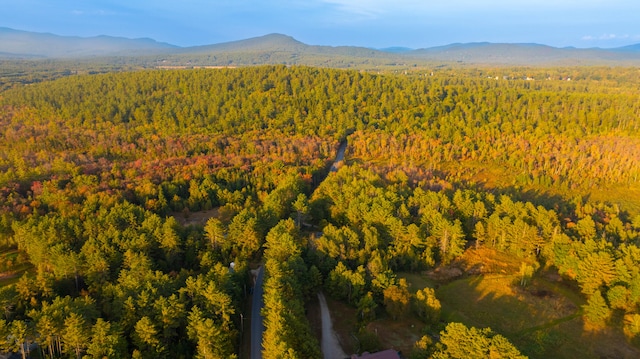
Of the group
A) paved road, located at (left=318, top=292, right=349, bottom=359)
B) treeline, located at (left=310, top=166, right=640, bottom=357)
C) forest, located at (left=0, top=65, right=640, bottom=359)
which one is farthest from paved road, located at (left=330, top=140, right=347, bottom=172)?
paved road, located at (left=318, top=292, right=349, bottom=359)

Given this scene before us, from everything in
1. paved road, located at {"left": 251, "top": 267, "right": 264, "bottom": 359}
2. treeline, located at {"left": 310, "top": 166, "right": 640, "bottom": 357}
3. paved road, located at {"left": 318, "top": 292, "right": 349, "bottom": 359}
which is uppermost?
treeline, located at {"left": 310, "top": 166, "right": 640, "bottom": 357}

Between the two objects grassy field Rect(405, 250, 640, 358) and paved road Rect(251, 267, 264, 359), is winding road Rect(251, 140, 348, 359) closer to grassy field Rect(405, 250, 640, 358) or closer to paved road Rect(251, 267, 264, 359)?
paved road Rect(251, 267, 264, 359)

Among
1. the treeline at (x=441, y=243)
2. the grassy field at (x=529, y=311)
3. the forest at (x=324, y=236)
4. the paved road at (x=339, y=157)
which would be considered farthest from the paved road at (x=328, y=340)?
the paved road at (x=339, y=157)

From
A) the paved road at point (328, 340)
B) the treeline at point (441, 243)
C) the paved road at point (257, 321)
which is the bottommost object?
the paved road at point (328, 340)

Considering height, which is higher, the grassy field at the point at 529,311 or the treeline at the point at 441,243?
the treeline at the point at 441,243

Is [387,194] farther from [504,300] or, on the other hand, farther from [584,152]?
[584,152]

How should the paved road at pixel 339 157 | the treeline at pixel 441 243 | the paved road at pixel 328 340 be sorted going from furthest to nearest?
the paved road at pixel 339 157 → the treeline at pixel 441 243 → the paved road at pixel 328 340

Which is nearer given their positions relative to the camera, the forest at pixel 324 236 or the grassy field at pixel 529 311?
the forest at pixel 324 236

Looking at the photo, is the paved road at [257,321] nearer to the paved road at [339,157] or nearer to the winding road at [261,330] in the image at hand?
the winding road at [261,330]
